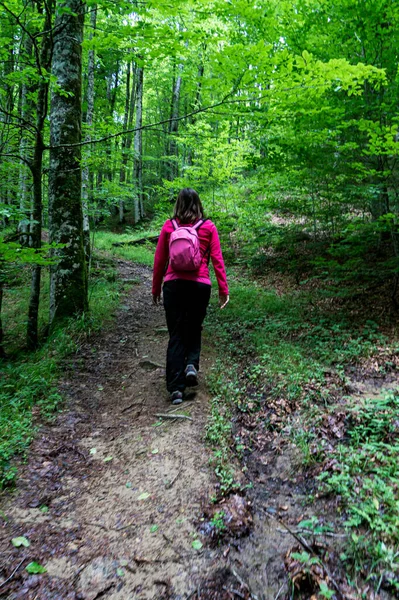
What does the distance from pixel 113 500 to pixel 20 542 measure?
0.66 metres

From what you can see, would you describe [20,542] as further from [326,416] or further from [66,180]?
[66,180]

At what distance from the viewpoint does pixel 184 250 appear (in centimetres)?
362

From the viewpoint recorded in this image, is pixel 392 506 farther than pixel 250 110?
No

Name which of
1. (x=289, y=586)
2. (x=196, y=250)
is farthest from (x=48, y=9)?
(x=289, y=586)

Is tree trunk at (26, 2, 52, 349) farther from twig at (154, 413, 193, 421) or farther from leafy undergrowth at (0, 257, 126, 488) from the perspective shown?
twig at (154, 413, 193, 421)

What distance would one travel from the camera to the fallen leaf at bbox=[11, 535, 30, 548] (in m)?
2.11

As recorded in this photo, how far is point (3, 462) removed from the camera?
2.85m

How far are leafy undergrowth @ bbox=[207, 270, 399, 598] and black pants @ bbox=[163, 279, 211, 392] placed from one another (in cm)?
56

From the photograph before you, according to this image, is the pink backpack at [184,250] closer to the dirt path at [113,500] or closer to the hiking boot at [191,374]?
the hiking boot at [191,374]

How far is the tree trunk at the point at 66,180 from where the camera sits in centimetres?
555

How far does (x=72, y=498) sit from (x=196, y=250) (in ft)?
8.34

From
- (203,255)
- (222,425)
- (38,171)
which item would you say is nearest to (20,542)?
(222,425)

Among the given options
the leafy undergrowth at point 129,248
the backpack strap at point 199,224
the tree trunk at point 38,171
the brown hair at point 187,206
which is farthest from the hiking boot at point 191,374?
the leafy undergrowth at point 129,248

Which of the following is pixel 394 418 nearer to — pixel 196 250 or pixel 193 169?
pixel 196 250
